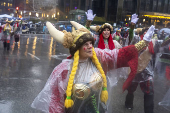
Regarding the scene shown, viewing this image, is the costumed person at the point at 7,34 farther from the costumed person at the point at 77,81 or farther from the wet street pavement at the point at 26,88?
the costumed person at the point at 77,81

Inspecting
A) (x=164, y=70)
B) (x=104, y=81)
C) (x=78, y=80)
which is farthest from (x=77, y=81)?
(x=164, y=70)

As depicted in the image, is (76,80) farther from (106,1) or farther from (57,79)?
(106,1)

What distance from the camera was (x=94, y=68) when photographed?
2.82m

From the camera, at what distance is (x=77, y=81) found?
8.79 feet

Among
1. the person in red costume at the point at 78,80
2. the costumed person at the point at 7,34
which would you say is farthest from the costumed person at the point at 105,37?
the costumed person at the point at 7,34

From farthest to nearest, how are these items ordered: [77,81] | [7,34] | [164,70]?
[7,34]
[164,70]
[77,81]

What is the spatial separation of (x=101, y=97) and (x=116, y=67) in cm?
48

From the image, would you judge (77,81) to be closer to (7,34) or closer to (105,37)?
(105,37)

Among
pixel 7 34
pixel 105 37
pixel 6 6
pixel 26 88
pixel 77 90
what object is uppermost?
pixel 6 6

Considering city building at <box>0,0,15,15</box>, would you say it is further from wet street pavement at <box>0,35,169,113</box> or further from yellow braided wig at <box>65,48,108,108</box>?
yellow braided wig at <box>65,48,108,108</box>

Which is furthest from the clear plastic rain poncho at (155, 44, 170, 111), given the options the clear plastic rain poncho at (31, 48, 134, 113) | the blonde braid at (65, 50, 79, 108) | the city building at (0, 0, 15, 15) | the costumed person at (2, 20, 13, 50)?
the city building at (0, 0, 15, 15)

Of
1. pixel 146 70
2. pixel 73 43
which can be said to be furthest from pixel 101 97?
pixel 146 70

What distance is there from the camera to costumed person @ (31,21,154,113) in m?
2.60

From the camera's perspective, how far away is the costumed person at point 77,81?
102 inches
